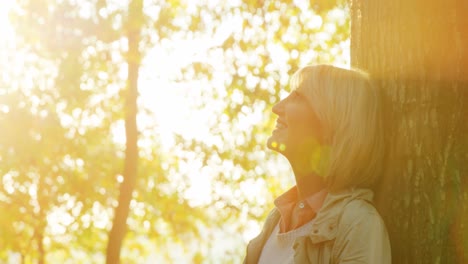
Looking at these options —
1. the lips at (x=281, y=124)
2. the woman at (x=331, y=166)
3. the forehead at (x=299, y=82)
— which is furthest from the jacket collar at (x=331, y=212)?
the forehead at (x=299, y=82)

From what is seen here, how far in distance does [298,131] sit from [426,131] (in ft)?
2.18

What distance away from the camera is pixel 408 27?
3775 mm

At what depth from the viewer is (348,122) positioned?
365 cm

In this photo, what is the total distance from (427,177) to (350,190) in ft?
1.26

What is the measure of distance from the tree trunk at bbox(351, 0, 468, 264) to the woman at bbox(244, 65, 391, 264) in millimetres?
115

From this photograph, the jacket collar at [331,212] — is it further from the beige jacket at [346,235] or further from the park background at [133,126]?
the park background at [133,126]

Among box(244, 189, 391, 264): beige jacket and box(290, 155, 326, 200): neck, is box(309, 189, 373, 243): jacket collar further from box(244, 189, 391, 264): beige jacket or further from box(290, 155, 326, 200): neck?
box(290, 155, 326, 200): neck

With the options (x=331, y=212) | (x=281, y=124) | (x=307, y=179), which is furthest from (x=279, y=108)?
(x=331, y=212)

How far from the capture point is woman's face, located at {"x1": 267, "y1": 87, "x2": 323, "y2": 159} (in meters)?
3.83

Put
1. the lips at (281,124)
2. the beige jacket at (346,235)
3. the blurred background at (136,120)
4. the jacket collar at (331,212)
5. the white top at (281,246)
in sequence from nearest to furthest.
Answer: the beige jacket at (346,235) < the jacket collar at (331,212) < the white top at (281,246) < the lips at (281,124) < the blurred background at (136,120)

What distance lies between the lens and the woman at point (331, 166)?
3.46 meters

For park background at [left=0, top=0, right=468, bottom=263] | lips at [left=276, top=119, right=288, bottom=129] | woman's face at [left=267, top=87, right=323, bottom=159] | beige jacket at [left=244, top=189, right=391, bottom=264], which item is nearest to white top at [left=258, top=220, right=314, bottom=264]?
beige jacket at [left=244, top=189, right=391, bottom=264]

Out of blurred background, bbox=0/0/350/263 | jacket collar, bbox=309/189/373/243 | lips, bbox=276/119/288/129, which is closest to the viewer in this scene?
jacket collar, bbox=309/189/373/243

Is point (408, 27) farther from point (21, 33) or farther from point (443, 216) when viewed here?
point (21, 33)
